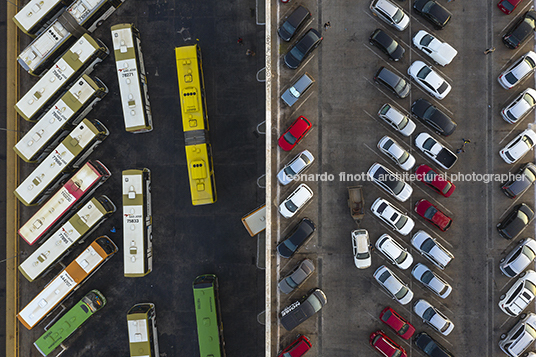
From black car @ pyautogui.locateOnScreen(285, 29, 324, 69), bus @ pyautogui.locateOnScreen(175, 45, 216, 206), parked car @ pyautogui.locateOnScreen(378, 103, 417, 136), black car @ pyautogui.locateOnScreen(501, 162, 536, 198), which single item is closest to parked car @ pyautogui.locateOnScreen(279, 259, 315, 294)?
bus @ pyautogui.locateOnScreen(175, 45, 216, 206)

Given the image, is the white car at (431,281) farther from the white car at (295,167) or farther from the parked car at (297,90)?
the parked car at (297,90)

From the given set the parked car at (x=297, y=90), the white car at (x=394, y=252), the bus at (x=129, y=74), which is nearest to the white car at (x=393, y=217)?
the white car at (x=394, y=252)

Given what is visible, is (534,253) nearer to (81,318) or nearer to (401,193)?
(401,193)

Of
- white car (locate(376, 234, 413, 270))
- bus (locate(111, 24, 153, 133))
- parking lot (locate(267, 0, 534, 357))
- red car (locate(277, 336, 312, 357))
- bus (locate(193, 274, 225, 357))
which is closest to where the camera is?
red car (locate(277, 336, 312, 357))

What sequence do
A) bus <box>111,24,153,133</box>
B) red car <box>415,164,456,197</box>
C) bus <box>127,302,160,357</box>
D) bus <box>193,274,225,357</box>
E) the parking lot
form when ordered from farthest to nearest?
bus <box>111,24,153,133</box> < bus <box>127,302,160,357</box> < bus <box>193,274,225,357</box> < the parking lot < red car <box>415,164,456,197</box>

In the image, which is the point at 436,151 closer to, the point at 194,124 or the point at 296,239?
the point at 296,239

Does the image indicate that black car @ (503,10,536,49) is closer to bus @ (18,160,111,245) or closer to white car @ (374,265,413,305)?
white car @ (374,265,413,305)

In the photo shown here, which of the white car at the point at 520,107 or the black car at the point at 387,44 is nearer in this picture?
the white car at the point at 520,107
